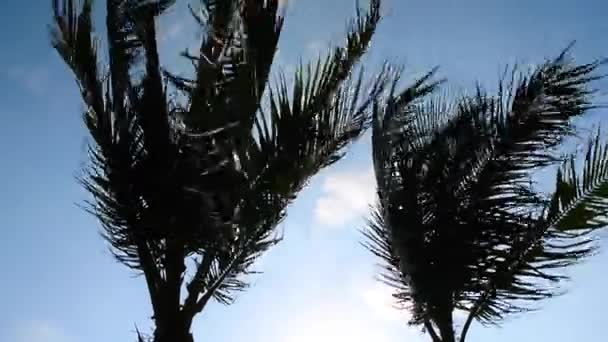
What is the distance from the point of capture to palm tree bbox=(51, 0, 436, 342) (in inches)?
185

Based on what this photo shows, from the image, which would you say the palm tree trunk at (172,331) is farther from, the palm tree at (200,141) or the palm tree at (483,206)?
the palm tree at (483,206)

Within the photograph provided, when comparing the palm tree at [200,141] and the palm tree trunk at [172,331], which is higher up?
the palm tree at [200,141]

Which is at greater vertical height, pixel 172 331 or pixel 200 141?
pixel 200 141

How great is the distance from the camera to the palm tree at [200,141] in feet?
15.4

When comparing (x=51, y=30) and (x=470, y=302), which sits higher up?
(x=51, y=30)

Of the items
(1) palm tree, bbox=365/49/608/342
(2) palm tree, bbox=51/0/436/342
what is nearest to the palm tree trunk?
(2) palm tree, bbox=51/0/436/342

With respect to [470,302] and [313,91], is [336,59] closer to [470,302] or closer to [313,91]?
[313,91]

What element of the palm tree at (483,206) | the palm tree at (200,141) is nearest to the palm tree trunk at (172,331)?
the palm tree at (200,141)

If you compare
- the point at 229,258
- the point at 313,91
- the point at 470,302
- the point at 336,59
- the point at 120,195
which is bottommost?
the point at 470,302

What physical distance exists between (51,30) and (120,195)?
1.27m

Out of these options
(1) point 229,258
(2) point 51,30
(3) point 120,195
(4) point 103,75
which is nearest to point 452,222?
(1) point 229,258

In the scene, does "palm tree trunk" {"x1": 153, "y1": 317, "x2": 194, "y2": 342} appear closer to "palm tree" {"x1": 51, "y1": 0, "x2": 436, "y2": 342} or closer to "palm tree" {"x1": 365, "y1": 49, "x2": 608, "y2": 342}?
"palm tree" {"x1": 51, "y1": 0, "x2": 436, "y2": 342}

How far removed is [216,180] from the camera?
491 centimetres

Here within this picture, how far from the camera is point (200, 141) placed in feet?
16.2
